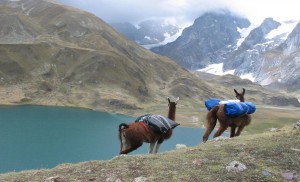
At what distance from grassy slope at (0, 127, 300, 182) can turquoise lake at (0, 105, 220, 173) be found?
41.6 metres

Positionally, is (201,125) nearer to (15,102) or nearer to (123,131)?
(15,102)

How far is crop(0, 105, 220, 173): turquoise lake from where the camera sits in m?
69.5

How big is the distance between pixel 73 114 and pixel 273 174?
142 m

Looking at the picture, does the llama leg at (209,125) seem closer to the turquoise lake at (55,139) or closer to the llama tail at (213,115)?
the llama tail at (213,115)

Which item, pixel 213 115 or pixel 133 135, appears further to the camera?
pixel 213 115

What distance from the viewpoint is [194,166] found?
38.8 feet

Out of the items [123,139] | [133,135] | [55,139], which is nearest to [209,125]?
[133,135]

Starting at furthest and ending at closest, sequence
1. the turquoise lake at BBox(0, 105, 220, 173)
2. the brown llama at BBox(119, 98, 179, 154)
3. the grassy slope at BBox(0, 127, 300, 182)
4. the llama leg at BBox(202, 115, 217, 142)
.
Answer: the turquoise lake at BBox(0, 105, 220, 173)
the llama leg at BBox(202, 115, 217, 142)
the brown llama at BBox(119, 98, 179, 154)
the grassy slope at BBox(0, 127, 300, 182)

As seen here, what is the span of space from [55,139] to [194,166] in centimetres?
8261

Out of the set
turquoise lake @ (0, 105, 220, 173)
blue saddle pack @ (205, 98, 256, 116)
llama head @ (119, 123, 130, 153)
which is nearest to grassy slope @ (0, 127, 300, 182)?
llama head @ (119, 123, 130, 153)

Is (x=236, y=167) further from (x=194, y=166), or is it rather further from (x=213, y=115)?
(x=213, y=115)

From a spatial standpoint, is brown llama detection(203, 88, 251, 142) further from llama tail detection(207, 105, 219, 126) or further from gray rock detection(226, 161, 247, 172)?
gray rock detection(226, 161, 247, 172)

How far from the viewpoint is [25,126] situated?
106 m

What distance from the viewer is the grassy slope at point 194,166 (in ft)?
35.7
